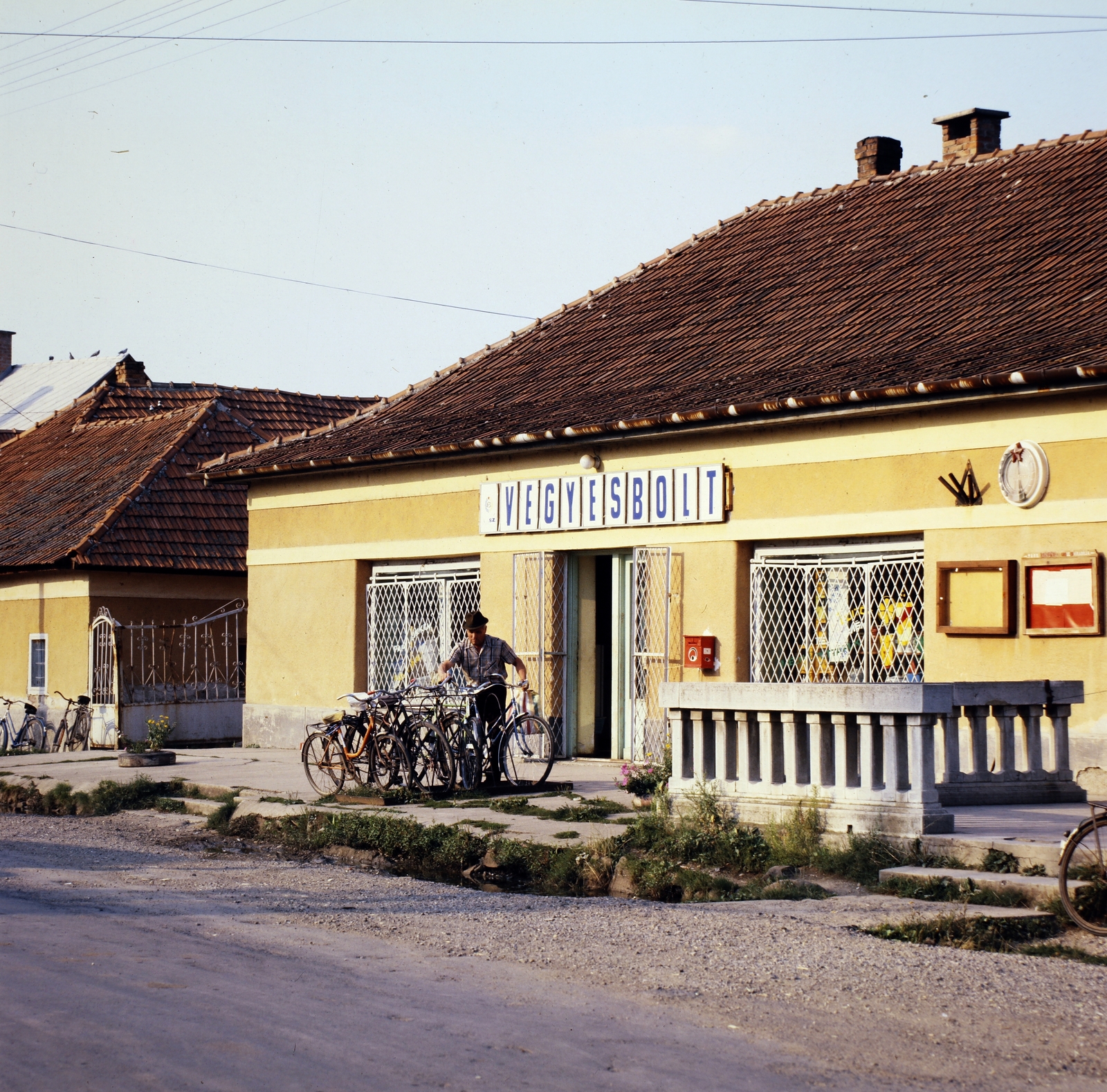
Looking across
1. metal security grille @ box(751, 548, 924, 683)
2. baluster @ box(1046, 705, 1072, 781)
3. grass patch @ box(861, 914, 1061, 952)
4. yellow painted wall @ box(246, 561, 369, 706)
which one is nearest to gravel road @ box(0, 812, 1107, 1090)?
grass patch @ box(861, 914, 1061, 952)

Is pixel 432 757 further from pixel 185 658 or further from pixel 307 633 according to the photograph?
pixel 185 658

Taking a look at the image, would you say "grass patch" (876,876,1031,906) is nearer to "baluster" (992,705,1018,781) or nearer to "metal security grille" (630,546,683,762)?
"baluster" (992,705,1018,781)

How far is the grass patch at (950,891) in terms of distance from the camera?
820 cm

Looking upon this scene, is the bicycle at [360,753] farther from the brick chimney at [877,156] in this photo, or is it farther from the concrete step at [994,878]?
the brick chimney at [877,156]

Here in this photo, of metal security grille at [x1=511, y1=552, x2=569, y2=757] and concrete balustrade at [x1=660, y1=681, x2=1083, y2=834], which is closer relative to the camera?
concrete balustrade at [x1=660, y1=681, x2=1083, y2=834]

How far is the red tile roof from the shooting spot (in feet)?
77.7

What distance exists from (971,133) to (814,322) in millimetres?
5451

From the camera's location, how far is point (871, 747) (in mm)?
9703

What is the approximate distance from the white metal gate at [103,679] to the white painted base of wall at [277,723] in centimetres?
249

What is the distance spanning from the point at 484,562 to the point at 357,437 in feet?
10.7

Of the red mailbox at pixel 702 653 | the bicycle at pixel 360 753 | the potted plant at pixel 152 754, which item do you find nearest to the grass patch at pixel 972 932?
the bicycle at pixel 360 753

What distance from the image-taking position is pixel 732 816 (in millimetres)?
10508

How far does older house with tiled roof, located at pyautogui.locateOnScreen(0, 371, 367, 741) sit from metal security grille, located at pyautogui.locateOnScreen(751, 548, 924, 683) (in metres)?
11.1

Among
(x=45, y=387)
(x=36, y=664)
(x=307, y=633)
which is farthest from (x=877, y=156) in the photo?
(x=45, y=387)
